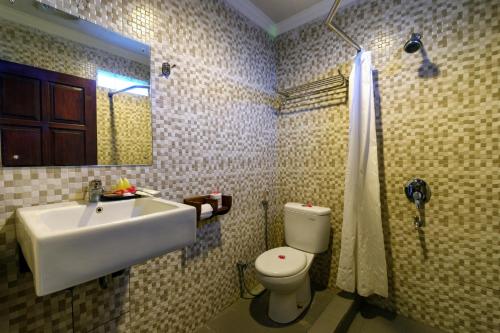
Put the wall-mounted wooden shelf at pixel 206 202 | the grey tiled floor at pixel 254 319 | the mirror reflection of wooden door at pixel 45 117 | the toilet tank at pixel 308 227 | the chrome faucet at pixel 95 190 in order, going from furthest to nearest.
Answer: the toilet tank at pixel 308 227 → the grey tiled floor at pixel 254 319 → the wall-mounted wooden shelf at pixel 206 202 → the chrome faucet at pixel 95 190 → the mirror reflection of wooden door at pixel 45 117

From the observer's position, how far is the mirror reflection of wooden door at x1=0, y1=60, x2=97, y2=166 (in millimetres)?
→ 937

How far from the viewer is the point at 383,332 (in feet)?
5.05

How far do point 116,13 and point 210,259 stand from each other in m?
1.67

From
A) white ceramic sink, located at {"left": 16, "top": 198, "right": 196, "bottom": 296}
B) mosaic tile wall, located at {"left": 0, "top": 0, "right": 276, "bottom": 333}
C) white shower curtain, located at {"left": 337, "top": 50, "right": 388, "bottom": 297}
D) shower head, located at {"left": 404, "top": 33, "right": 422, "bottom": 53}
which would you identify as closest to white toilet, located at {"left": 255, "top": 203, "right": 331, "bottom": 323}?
white shower curtain, located at {"left": 337, "top": 50, "right": 388, "bottom": 297}

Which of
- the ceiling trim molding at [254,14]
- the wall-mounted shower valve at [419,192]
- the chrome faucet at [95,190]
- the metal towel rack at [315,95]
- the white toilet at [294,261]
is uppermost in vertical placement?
the ceiling trim molding at [254,14]

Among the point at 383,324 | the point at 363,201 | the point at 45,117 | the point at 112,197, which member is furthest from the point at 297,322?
the point at 45,117

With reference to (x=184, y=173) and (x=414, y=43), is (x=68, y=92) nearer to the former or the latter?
(x=184, y=173)

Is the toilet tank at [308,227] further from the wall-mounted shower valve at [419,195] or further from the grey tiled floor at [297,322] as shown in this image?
the wall-mounted shower valve at [419,195]

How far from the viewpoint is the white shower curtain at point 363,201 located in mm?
1616

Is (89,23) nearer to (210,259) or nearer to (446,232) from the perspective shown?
(210,259)

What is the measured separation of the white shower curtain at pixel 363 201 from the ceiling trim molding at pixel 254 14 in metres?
0.99

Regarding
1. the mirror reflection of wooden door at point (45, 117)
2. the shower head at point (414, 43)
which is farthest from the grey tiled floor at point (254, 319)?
the shower head at point (414, 43)

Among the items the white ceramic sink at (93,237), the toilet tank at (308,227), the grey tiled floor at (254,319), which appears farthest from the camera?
the toilet tank at (308,227)

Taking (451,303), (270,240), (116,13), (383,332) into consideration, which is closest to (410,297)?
(451,303)
